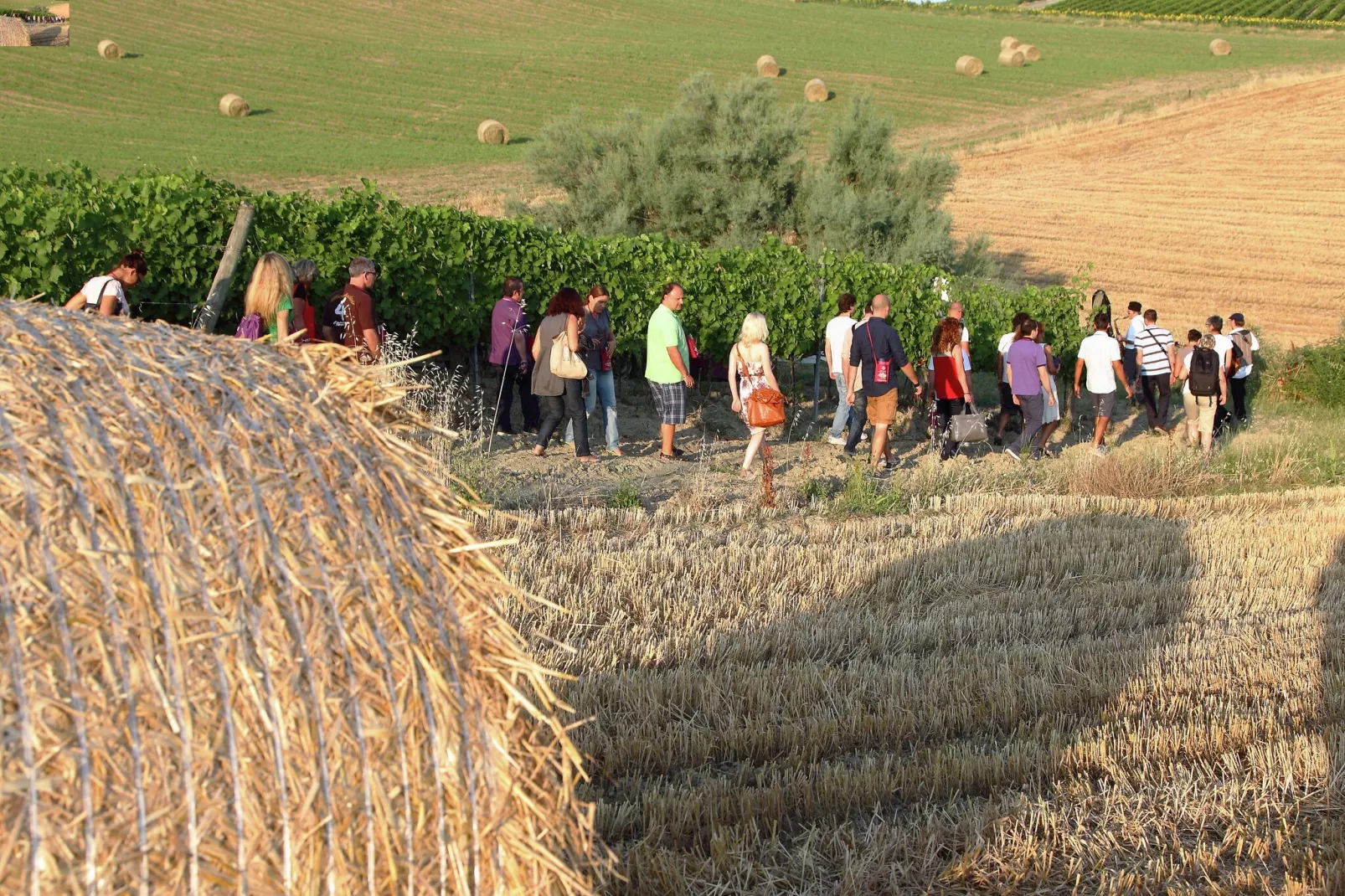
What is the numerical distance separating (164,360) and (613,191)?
19.0m

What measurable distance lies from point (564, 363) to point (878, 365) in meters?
2.89

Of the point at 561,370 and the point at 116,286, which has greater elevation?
the point at 116,286

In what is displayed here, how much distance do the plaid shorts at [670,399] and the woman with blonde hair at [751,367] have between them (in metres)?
0.64

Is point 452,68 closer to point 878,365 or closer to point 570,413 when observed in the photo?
point 878,365

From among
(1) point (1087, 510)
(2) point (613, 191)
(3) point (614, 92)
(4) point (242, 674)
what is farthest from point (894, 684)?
(3) point (614, 92)

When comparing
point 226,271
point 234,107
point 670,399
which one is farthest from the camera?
point 234,107

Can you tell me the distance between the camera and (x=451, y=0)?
57.1 m

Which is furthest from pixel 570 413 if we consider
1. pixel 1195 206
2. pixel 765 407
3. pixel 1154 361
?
pixel 1195 206

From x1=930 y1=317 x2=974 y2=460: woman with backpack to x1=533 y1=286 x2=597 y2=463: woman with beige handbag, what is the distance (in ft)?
12.2

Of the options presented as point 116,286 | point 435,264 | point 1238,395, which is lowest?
point 1238,395

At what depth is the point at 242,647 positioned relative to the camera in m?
2.43

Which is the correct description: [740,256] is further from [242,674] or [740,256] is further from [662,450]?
[242,674]

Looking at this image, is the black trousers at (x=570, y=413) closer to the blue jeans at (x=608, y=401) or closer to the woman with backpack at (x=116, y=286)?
the blue jeans at (x=608, y=401)

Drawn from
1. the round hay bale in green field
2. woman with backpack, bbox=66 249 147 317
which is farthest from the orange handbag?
the round hay bale in green field
